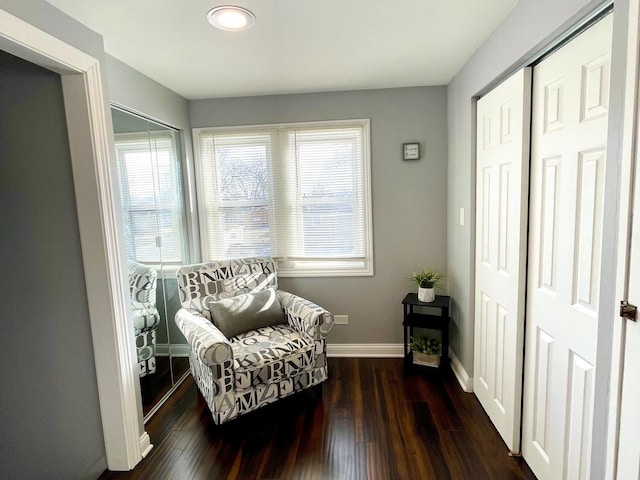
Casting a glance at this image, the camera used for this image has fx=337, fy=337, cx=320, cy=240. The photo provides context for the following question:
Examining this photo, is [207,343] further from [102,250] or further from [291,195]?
[291,195]

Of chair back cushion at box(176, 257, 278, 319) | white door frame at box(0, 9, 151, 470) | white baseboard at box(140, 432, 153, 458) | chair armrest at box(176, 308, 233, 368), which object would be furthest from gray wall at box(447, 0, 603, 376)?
white baseboard at box(140, 432, 153, 458)

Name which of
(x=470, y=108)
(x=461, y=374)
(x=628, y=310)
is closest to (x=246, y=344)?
(x=461, y=374)

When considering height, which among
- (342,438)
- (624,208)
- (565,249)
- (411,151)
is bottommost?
(342,438)

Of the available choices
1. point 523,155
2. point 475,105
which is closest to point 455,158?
point 475,105

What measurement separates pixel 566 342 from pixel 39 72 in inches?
105

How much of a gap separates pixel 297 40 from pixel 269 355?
1.90 metres

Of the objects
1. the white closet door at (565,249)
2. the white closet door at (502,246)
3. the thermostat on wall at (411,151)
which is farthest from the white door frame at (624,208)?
the thermostat on wall at (411,151)

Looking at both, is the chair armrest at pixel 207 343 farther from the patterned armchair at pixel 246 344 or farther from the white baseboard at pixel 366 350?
the white baseboard at pixel 366 350

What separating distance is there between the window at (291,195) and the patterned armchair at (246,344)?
1.14ft

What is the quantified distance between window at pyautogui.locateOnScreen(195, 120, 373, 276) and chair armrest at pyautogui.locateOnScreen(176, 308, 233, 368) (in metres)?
0.99

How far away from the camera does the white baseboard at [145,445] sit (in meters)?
1.92

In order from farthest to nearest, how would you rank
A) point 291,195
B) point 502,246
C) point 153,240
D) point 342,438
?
point 291,195 < point 153,240 < point 342,438 < point 502,246

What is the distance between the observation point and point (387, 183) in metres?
2.91

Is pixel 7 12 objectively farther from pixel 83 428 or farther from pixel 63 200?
pixel 83 428
